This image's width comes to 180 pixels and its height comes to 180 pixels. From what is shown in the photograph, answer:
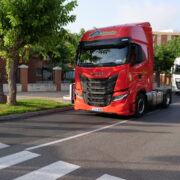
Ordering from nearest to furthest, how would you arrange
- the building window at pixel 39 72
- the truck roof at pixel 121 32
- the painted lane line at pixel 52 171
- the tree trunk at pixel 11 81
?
the painted lane line at pixel 52 171
the truck roof at pixel 121 32
the tree trunk at pixel 11 81
the building window at pixel 39 72

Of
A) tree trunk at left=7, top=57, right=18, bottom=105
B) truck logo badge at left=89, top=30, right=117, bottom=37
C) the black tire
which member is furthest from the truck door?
tree trunk at left=7, top=57, right=18, bottom=105

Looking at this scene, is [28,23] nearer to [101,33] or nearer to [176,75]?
[101,33]

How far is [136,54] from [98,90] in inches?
83.4

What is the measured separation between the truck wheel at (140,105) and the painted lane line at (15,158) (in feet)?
18.1

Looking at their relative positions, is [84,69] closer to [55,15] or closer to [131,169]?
[55,15]

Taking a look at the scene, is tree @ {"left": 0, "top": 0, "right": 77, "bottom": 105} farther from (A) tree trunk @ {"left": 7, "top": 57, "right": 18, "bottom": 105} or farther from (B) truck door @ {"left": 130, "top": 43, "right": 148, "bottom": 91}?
(B) truck door @ {"left": 130, "top": 43, "right": 148, "bottom": 91}

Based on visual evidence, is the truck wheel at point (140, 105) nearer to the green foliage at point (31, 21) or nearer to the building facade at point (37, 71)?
the green foliage at point (31, 21)

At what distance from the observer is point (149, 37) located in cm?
1058

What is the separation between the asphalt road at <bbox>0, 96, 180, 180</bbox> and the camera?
4.31 metres

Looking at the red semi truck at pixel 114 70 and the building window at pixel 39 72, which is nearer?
the red semi truck at pixel 114 70

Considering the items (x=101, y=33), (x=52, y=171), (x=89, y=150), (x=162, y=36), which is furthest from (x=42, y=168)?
(x=162, y=36)

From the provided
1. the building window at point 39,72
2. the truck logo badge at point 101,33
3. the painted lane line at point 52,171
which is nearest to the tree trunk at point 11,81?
the truck logo badge at point 101,33

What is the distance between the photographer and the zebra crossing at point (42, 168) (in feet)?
13.4

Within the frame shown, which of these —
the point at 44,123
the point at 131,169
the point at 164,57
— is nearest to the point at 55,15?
the point at 44,123
